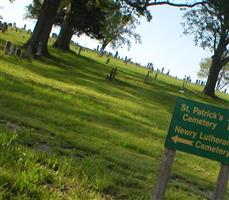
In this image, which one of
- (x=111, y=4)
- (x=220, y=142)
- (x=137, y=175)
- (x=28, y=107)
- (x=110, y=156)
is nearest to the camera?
(x=220, y=142)

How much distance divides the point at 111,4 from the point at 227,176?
3009 centimetres

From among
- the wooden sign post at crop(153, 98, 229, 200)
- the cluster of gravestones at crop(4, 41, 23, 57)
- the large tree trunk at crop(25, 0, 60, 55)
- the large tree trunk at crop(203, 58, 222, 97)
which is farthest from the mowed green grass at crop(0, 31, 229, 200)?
the large tree trunk at crop(203, 58, 222, 97)

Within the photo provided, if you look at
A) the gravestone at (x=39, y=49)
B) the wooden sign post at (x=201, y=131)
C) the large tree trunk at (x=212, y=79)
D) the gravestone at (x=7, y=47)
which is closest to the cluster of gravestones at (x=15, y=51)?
the gravestone at (x=7, y=47)

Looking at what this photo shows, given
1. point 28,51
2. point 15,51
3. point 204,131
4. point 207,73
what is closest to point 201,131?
point 204,131

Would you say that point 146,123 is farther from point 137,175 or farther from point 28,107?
point 137,175

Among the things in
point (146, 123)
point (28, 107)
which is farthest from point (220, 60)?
point (28, 107)

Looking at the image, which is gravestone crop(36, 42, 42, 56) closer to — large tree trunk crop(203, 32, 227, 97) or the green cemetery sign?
large tree trunk crop(203, 32, 227, 97)

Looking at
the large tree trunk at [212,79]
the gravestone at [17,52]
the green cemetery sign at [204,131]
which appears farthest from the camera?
the large tree trunk at [212,79]

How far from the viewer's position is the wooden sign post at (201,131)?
646 centimetres

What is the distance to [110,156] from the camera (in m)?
10.1

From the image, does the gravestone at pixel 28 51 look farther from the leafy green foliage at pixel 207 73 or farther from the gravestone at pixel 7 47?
the leafy green foliage at pixel 207 73

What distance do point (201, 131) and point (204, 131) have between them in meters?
0.04

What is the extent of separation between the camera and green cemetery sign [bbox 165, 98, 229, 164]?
6.46m

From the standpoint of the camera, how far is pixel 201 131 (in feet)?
21.3
